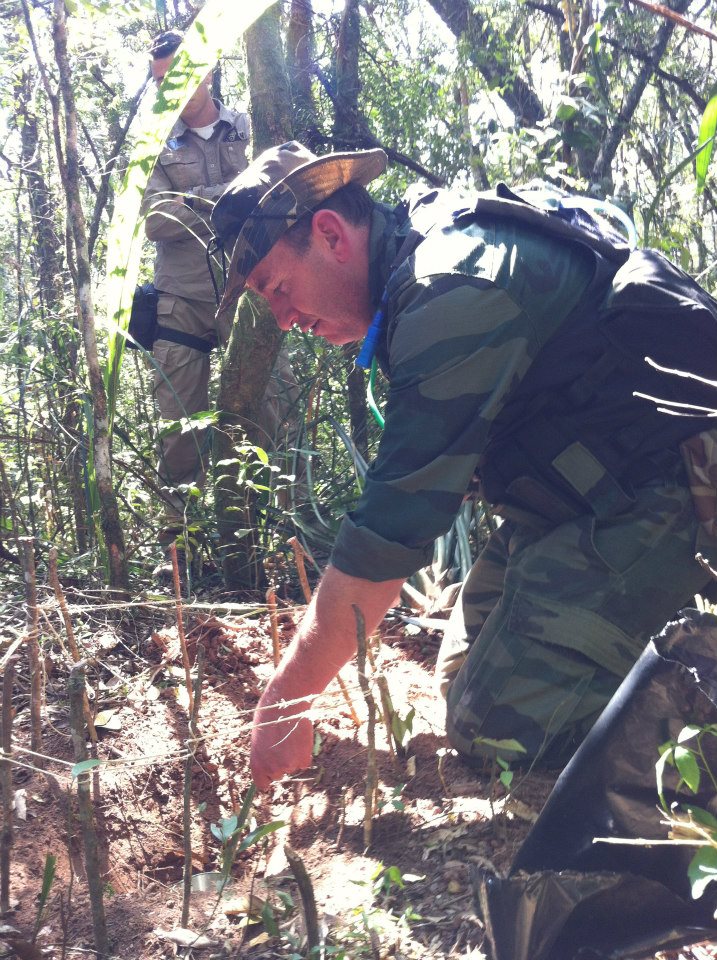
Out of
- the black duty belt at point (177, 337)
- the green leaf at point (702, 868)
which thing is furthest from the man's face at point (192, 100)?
the green leaf at point (702, 868)

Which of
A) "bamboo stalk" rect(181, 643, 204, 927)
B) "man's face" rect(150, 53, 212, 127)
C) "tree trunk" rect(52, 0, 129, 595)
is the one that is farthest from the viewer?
"man's face" rect(150, 53, 212, 127)

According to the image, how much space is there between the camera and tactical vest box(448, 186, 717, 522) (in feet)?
6.06

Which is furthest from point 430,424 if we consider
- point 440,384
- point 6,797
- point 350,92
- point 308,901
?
point 350,92

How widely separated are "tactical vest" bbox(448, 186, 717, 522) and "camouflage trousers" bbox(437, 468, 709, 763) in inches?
3.0

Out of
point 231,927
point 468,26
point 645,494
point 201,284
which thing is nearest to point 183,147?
point 201,284

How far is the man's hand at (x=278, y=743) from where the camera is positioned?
66.1 inches

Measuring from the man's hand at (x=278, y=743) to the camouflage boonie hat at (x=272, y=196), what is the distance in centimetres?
95

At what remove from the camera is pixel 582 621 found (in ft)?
6.37

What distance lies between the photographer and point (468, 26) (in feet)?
17.9

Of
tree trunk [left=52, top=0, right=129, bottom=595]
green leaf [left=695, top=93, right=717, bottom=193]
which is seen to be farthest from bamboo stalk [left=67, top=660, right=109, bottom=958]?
green leaf [left=695, top=93, right=717, bottom=193]

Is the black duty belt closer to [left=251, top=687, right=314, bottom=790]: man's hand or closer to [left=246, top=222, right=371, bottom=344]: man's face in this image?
[left=246, top=222, right=371, bottom=344]: man's face

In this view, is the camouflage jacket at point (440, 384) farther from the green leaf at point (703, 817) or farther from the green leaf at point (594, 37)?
the green leaf at point (594, 37)

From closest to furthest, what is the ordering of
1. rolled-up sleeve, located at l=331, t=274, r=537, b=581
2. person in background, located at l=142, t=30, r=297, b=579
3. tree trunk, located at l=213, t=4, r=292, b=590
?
1. rolled-up sleeve, located at l=331, t=274, r=537, b=581
2. tree trunk, located at l=213, t=4, r=292, b=590
3. person in background, located at l=142, t=30, r=297, b=579

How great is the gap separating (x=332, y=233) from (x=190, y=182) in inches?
→ 93.1
